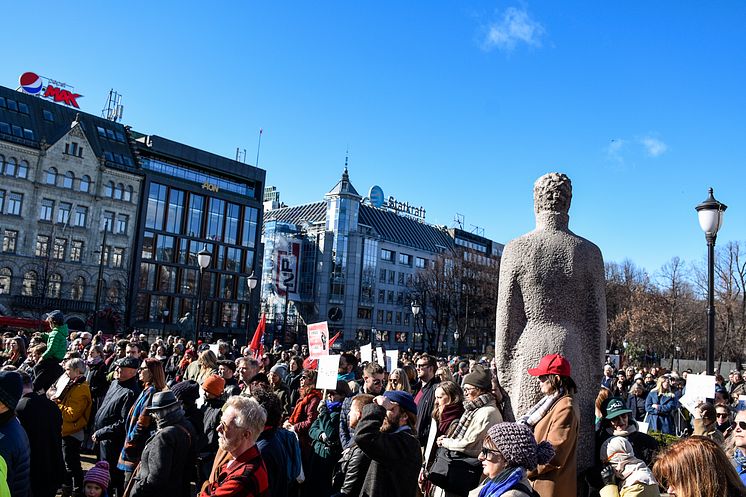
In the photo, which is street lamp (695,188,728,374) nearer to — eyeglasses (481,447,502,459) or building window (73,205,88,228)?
eyeglasses (481,447,502,459)

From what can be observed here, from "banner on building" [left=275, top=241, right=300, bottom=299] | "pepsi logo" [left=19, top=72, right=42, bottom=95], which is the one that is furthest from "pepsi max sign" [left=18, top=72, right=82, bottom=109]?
"banner on building" [left=275, top=241, right=300, bottom=299]

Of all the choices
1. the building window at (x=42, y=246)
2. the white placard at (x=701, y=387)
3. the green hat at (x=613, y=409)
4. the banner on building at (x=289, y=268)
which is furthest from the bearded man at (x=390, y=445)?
the banner on building at (x=289, y=268)

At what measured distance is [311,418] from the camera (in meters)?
8.19

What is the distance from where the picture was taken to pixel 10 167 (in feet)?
171

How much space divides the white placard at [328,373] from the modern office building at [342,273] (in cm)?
6498

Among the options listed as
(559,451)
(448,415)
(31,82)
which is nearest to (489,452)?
(559,451)

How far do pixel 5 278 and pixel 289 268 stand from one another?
34006 millimetres

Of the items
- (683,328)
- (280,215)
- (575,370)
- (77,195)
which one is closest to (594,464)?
(575,370)

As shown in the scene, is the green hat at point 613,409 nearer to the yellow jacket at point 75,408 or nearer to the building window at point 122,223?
the yellow jacket at point 75,408

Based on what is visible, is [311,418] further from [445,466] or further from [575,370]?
[575,370]

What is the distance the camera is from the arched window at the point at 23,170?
5275 cm

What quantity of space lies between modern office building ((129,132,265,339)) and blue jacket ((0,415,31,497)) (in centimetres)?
5445

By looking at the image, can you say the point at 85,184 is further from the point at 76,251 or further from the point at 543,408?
the point at 543,408

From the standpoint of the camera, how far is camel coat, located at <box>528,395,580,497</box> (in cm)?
450
